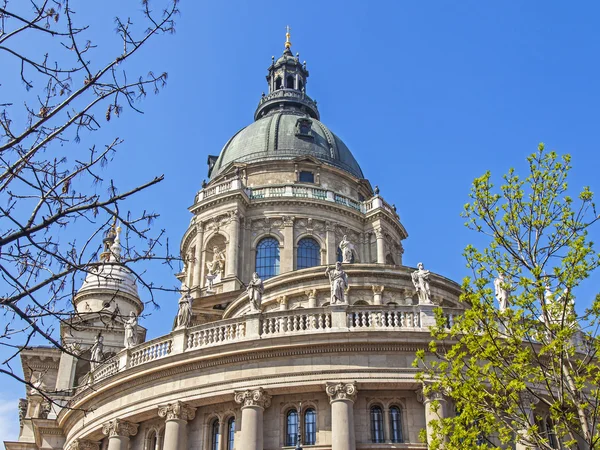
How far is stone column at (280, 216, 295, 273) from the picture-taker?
150 feet

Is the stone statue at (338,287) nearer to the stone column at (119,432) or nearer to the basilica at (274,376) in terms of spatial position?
the basilica at (274,376)

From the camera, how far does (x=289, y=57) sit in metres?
66.9

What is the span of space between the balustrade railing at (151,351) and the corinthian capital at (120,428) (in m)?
2.16

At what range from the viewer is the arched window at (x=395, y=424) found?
22.9 m

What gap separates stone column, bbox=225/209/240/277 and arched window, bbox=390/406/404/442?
899 inches

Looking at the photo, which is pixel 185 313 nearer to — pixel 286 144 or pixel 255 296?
pixel 255 296

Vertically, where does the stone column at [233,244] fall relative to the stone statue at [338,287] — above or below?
above

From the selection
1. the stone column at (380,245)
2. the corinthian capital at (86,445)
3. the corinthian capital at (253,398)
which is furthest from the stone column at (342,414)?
the stone column at (380,245)

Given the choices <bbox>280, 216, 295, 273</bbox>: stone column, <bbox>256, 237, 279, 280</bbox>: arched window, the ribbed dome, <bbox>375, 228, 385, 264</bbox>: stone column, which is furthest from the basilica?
the ribbed dome

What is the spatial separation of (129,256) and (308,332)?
13.5 m

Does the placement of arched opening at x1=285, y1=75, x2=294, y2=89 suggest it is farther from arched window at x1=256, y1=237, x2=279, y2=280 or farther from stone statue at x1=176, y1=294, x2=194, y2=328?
stone statue at x1=176, y1=294, x2=194, y2=328

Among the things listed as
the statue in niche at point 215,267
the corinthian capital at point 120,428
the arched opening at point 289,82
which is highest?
the arched opening at point 289,82

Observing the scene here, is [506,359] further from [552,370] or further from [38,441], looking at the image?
[38,441]

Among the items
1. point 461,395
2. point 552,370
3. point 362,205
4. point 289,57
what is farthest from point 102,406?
point 289,57
